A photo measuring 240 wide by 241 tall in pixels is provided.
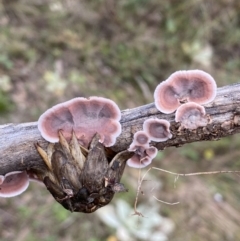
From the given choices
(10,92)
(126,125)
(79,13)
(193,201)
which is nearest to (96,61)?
(79,13)

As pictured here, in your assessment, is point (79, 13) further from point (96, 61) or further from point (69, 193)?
point (69, 193)

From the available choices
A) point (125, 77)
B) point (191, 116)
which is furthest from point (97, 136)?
point (125, 77)

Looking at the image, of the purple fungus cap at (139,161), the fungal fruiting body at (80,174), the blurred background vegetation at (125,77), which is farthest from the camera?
the blurred background vegetation at (125,77)

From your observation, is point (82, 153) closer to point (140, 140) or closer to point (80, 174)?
point (80, 174)

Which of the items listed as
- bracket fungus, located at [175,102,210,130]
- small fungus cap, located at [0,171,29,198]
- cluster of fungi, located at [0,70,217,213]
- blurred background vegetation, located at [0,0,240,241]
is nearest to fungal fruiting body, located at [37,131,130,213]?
cluster of fungi, located at [0,70,217,213]

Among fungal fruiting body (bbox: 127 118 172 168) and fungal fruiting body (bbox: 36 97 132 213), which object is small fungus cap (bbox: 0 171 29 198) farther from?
fungal fruiting body (bbox: 127 118 172 168)

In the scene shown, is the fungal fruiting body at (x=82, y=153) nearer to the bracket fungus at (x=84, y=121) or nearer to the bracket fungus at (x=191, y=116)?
the bracket fungus at (x=84, y=121)

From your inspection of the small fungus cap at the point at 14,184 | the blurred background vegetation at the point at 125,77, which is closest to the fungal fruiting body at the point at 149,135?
Result: the small fungus cap at the point at 14,184
